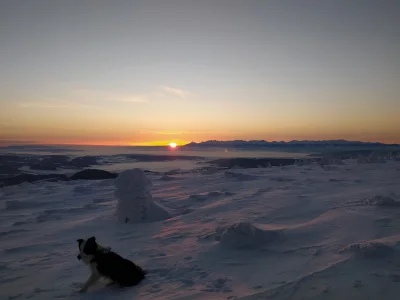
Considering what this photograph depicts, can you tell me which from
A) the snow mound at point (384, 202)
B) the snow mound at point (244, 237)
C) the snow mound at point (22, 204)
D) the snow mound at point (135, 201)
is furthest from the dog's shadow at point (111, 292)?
the snow mound at point (22, 204)

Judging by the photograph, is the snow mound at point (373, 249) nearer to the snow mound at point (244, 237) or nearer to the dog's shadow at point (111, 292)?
the snow mound at point (244, 237)

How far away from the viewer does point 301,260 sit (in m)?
5.79

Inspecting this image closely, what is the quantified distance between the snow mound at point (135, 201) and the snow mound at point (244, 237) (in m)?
4.05

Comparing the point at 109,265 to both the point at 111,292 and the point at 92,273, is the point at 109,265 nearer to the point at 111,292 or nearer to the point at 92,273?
the point at 92,273

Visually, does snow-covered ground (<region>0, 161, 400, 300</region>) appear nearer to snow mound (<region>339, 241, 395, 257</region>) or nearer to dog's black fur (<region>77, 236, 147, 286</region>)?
snow mound (<region>339, 241, 395, 257</region>)

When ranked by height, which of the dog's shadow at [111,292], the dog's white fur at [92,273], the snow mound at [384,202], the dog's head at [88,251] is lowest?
the dog's shadow at [111,292]

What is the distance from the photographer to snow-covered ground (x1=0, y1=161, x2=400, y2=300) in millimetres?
4773

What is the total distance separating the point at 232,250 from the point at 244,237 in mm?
383

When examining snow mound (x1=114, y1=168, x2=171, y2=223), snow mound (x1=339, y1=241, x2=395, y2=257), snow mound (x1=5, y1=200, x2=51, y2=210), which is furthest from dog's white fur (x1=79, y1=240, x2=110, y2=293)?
snow mound (x1=5, y1=200, x2=51, y2=210)

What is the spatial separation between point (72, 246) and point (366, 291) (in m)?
6.48

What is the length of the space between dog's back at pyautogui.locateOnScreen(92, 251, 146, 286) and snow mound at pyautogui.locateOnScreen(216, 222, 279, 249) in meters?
2.29

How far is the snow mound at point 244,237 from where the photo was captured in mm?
6832

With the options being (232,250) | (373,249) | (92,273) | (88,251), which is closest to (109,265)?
(92,273)

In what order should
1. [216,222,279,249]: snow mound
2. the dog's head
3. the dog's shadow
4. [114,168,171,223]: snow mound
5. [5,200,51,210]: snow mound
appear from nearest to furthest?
the dog's shadow → the dog's head → [216,222,279,249]: snow mound → [114,168,171,223]: snow mound → [5,200,51,210]: snow mound
